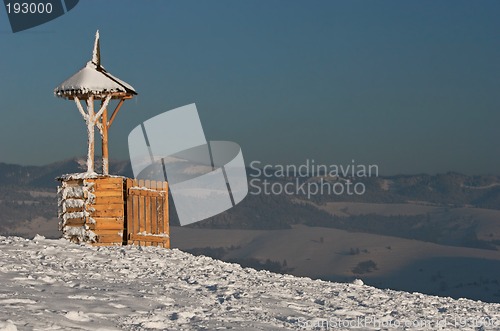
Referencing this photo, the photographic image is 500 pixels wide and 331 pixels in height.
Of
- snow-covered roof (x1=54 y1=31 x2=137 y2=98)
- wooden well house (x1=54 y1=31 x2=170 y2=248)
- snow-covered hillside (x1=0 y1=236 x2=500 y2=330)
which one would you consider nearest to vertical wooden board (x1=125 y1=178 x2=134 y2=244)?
wooden well house (x1=54 y1=31 x2=170 y2=248)

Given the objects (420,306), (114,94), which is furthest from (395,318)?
(114,94)

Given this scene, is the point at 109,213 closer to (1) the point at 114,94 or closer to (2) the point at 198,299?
(1) the point at 114,94

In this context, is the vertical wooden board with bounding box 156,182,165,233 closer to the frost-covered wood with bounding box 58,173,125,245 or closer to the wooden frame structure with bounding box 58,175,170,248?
the wooden frame structure with bounding box 58,175,170,248

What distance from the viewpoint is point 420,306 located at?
1490cm

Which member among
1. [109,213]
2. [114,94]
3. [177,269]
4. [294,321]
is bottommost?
[294,321]

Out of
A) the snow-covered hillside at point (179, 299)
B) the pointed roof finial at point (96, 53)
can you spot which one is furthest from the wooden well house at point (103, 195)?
the snow-covered hillside at point (179, 299)

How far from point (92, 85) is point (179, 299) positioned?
438 inches

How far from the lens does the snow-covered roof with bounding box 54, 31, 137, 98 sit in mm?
21891

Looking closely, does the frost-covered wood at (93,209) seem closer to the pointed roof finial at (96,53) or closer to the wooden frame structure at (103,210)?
the wooden frame structure at (103,210)

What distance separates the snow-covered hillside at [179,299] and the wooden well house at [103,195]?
235 centimetres

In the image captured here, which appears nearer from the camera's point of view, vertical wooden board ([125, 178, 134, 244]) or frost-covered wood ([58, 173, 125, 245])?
frost-covered wood ([58, 173, 125, 245])

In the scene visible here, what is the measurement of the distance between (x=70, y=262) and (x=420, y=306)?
735 cm

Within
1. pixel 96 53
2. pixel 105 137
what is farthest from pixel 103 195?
pixel 96 53

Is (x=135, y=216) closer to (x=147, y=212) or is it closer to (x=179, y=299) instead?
(x=147, y=212)
